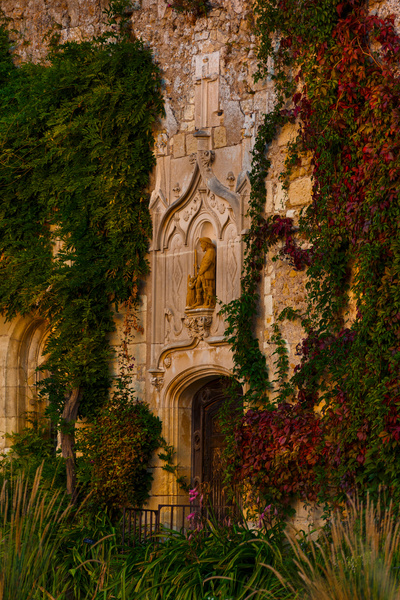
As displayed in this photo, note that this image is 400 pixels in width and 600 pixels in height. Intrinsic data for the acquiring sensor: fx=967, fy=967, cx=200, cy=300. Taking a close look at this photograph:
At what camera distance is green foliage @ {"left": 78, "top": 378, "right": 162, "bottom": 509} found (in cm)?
967

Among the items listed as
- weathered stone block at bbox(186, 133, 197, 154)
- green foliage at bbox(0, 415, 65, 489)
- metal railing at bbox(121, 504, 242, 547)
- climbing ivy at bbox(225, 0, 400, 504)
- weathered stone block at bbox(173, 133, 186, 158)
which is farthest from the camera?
green foliage at bbox(0, 415, 65, 489)

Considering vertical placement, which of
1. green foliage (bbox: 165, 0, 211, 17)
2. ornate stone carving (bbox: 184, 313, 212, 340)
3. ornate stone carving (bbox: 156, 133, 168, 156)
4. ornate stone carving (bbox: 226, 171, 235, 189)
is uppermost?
green foliage (bbox: 165, 0, 211, 17)

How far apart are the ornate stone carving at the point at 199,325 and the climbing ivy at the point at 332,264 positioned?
1.49 feet

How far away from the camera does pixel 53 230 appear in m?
11.3

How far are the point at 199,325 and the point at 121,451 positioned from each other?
1.50 m

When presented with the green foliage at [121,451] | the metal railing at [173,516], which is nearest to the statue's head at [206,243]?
the green foliage at [121,451]

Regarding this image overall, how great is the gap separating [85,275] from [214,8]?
3.06 m

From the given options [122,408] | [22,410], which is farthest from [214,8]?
[22,410]

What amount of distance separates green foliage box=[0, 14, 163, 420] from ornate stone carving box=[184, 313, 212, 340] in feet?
2.89

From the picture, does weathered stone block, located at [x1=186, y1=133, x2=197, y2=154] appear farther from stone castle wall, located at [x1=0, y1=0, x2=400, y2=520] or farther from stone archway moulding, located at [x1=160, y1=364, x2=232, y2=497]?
stone archway moulding, located at [x1=160, y1=364, x2=232, y2=497]

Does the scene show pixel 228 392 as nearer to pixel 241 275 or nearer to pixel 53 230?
pixel 241 275

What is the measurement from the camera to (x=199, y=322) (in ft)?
31.3

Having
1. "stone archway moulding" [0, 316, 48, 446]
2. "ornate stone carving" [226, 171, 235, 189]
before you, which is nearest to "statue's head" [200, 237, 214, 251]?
"ornate stone carving" [226, 171, 235, 189]

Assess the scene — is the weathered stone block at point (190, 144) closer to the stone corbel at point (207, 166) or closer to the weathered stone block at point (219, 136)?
the stone corbel at point (207, 166)
